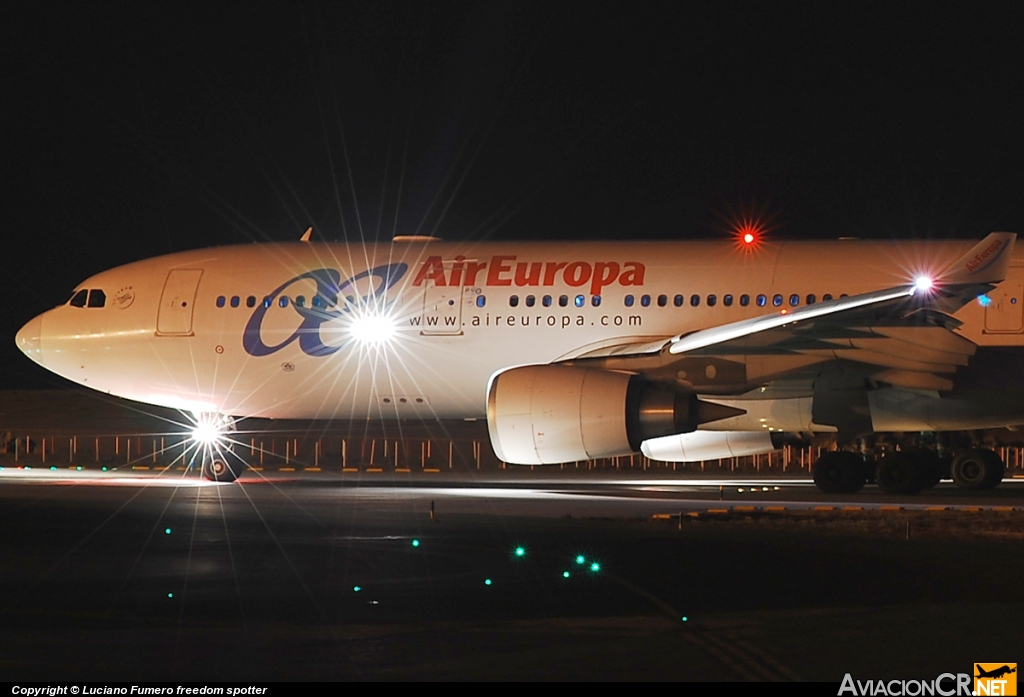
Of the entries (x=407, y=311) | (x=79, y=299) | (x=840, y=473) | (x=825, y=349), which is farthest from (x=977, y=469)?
(x=79, y=299)

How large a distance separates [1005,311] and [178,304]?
1379cm

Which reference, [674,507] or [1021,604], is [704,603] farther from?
[674,507]

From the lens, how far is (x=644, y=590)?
11641 millimetres

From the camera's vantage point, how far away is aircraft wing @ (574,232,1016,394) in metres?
22.0

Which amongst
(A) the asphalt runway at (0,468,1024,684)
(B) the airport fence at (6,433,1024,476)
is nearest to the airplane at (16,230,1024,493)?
(A) the asphalt runway at (0,468,1024,684)

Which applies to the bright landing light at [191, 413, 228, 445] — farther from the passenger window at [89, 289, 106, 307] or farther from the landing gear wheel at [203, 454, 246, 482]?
the passenger window at [89, 289, 106, 307]

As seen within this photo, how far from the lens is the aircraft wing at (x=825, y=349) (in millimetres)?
21984

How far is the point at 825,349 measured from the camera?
22.6 m

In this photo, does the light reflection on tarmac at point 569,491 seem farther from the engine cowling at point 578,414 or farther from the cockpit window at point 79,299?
the cockpit window at point 79,299

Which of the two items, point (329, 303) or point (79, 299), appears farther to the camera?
point (79, 299)

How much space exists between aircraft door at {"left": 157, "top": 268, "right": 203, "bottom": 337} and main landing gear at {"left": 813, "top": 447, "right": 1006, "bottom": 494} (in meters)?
11.0

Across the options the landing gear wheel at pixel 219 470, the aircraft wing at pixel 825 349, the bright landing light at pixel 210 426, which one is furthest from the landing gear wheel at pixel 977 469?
the bright landing light at pixel 210 426

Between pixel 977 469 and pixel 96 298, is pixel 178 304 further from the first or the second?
pixel 977 469

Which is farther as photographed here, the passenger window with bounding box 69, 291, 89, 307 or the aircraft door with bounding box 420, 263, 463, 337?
the passenger window with bounding box 69, 291, 89, 307
